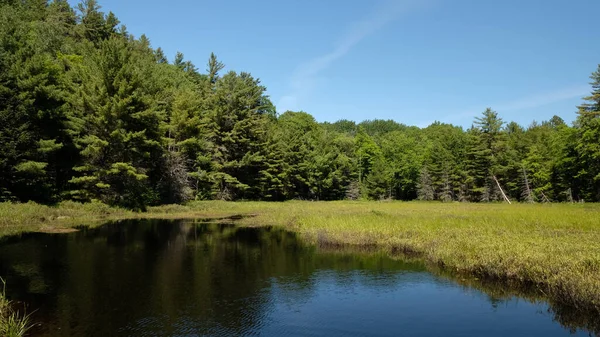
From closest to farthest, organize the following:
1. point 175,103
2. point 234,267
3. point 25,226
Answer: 1. point 234,267
2. point 25,226
3. point 175,103

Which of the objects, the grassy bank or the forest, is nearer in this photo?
the grassy bank

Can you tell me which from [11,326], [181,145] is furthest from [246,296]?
[181,145]

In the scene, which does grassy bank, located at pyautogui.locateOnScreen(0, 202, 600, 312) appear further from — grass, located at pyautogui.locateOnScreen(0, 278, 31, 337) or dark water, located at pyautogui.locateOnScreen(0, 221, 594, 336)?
grass, located at pyautogui.locateOnScreen(0, 278, 31, 337)

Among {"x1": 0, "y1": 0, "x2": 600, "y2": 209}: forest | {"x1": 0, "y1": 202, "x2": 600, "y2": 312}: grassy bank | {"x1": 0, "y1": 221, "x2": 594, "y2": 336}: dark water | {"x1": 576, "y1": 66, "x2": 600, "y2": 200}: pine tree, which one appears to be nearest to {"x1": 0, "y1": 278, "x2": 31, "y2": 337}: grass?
{"x1": 0, "y1": 221, "x2": 594, "y2": 336}: dark water

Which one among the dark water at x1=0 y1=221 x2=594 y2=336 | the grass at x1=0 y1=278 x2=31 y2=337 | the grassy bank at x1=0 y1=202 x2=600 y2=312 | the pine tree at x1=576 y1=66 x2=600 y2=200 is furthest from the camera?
the pine tree at x1=576 y1=66 x2=600 y2=200

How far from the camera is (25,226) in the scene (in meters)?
28.0

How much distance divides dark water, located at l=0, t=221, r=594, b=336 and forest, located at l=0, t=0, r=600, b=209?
19551 millimetres

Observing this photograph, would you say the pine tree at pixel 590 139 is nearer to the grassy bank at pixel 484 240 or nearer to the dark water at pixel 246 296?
the grassy bank at pixel 484 240

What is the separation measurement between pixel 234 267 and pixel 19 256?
10016 mm

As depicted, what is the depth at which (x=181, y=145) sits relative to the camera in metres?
52.4

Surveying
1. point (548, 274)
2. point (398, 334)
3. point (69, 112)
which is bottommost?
point (398, 334)

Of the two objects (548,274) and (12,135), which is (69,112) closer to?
(12,135)

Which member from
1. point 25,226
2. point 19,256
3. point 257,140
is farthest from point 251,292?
point 257,140

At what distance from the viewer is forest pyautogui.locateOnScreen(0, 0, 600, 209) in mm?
35781
